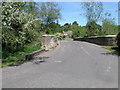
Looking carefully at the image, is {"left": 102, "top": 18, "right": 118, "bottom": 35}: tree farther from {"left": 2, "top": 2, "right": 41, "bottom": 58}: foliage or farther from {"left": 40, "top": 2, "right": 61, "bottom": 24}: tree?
{"left": 2, "top": 2, "right": 41, "bottom": 58}: foliage

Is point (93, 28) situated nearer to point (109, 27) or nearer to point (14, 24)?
point (109, 27)

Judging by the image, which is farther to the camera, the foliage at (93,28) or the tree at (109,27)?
the tree at (109,27)

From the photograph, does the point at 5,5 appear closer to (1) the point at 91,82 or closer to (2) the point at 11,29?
(2) the point at 11,29

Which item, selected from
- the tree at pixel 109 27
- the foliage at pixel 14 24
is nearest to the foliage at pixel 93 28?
the tree at pixel 109 27

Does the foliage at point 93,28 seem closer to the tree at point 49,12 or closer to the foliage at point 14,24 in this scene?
the tree at point 49,12

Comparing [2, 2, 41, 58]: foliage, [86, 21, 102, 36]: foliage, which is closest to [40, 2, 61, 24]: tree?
[86, 21, 102, 36]: foliage

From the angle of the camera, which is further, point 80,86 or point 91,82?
point 91,82

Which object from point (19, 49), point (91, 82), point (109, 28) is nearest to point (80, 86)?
point (91, 82)

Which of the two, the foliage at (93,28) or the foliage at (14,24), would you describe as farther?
the foliage at (93,28)

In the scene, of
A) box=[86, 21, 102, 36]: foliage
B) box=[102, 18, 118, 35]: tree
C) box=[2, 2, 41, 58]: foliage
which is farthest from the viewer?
box=[102, 18, 118, 35]: tree

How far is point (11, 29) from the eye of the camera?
12.6 m

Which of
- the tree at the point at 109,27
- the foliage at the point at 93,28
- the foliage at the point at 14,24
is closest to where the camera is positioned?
Result: the foliage at the point at 14,24

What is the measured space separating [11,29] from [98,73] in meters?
7.92

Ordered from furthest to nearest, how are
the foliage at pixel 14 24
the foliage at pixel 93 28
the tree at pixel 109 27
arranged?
the tree at pixel 109 27
the foliage at pixel 93 28
the foliage at pixel 14 24
